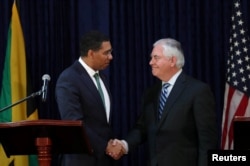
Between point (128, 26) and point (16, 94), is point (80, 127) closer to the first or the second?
point (16, 94)

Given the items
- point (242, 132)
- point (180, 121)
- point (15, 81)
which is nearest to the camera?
point (242, 132)

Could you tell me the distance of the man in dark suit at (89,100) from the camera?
15.7 ft

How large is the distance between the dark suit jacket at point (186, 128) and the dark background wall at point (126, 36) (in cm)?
160

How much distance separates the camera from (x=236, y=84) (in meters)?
6.21

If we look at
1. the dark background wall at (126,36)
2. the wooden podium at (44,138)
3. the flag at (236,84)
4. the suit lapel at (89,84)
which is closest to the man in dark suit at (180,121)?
the suit lapel at (89,84)

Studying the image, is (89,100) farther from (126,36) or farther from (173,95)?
(126,36)

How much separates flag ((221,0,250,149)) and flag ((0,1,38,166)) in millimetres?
1932

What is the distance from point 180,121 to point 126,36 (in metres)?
1.95

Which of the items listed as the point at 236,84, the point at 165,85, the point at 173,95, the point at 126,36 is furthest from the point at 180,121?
the point at 126,36

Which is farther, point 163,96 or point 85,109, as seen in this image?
point 163,96

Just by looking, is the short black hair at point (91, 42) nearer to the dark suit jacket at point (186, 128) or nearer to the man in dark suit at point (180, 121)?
the man in dark suit at point (180, 121)

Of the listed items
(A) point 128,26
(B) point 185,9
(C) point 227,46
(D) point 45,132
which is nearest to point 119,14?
(A) point 128,26

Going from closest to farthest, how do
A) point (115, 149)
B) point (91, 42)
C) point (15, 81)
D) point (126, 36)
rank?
point (115, 149) < point (91, 42) < point (15, 81) < point (126, 36)

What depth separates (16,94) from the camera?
20.2ft
